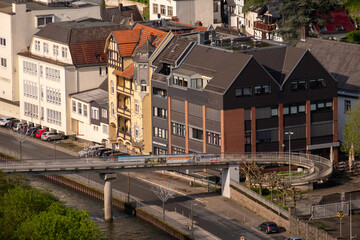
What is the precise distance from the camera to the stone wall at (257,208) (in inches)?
6152

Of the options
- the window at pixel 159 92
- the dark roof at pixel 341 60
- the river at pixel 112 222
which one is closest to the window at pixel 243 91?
the window at pixel 159 92

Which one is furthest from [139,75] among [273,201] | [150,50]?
[273,201]

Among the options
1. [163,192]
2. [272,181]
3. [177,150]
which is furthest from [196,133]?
[272,181]

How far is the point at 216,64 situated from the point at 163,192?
18916mm

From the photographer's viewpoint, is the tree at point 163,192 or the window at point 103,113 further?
the window at point 103,113

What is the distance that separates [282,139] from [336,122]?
8.12 meters

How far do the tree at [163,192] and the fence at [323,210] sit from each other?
1685 centimetres

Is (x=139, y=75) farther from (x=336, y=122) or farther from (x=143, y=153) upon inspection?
(x=336, y=122)

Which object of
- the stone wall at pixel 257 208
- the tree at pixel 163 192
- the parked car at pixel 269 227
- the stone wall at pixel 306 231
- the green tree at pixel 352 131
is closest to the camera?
the stone wall at pixel 306 231

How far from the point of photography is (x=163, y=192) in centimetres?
16600

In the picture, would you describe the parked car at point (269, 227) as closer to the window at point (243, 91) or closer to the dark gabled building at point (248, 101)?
the dark gabled building at point (248, 101)

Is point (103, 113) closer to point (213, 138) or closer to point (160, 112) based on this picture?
point (160, 112)

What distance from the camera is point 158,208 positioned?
166 meters

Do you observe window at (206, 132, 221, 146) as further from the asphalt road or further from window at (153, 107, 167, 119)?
window at (153, 107, 167, 119)
